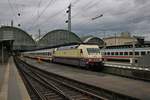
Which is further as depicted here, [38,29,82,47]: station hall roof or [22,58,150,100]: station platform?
[38,29,82,47]: station hall roof

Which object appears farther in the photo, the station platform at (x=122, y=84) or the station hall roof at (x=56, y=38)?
the station hall roof at (x=56, y=38)

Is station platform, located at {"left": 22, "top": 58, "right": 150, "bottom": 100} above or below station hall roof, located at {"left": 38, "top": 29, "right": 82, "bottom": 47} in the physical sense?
below

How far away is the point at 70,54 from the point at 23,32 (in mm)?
76077

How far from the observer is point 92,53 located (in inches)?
1187

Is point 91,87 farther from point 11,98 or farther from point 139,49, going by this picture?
point 139,49

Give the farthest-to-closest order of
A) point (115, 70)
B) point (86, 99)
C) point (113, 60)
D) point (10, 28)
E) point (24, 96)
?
1. point (10, 28)
2. point (113, 60)
3. point (115, 70)
4. point (24, 96)
5. point (86, 99)

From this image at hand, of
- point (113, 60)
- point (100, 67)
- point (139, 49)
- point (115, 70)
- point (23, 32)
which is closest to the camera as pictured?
point (115, 70)

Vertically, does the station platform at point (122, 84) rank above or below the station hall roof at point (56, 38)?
below

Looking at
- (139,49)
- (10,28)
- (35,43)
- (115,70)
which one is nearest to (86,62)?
(115,70)

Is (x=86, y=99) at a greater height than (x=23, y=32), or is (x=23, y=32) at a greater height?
(x=23, y=32)

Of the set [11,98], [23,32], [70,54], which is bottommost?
[11,98]

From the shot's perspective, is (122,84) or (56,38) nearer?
(122,84)

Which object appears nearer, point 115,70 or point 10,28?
point 115,70

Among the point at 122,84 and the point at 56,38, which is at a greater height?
the point at 56,38
